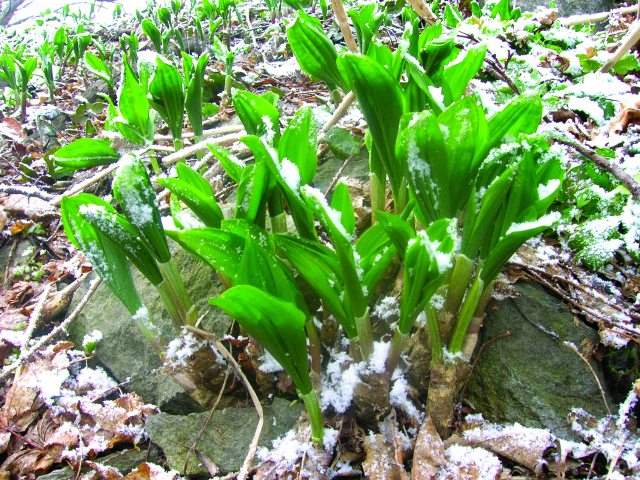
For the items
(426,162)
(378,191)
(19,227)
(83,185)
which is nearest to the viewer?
(426,162)

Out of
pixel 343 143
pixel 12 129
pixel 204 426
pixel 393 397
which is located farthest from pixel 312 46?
pixel 12 129

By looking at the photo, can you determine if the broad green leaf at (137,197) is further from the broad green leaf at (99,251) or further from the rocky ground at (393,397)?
the rocky ground at (393,397)

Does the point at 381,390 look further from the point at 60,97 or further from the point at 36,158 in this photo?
the point at 60,97

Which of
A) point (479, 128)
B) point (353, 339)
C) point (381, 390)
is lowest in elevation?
point (381, 390)

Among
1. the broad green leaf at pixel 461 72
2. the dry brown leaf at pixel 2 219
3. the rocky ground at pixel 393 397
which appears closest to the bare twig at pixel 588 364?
the rocky ground at pixel 393 397

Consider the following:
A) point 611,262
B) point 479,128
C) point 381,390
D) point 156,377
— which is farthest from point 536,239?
point 156,377

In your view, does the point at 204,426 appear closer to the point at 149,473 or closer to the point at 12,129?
the point at 149,473
